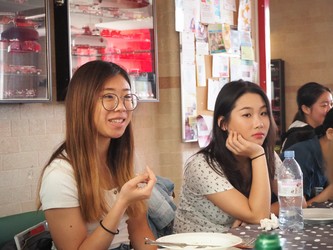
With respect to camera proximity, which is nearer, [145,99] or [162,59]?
[145,99]

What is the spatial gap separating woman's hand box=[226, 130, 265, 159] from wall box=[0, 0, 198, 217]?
3.21 ft

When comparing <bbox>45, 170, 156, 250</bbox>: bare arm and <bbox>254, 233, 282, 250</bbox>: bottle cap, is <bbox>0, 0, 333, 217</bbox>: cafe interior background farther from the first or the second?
<bbox>254, 233, 282, 250</bbox>: bottle cap

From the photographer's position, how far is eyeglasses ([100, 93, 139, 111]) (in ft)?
7.40

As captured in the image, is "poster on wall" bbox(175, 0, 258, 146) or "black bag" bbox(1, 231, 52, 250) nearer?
"black bag" bbox(1, 231, 52, 250)

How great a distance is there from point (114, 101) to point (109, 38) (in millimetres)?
1975

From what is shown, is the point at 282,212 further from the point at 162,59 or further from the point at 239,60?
the point at 239,60

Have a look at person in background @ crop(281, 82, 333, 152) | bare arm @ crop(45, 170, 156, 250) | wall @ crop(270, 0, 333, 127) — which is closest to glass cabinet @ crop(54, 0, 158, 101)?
person in background @ crop(281, 82, 333, 152)

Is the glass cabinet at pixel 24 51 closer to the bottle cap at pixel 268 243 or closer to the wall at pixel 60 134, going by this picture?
the wall at pixel 60 134

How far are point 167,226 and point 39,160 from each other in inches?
43.0

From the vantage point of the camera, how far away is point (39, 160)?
3.60 m

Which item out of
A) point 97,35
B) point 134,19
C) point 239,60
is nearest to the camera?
point 97,35

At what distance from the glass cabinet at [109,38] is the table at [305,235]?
6.15 feet

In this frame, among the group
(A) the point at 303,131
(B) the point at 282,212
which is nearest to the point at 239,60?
(A) the point at 303,131

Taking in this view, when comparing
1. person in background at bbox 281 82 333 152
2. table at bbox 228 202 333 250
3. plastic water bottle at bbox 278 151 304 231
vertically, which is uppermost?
person in background at bbox 281 82 333 152
